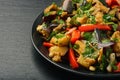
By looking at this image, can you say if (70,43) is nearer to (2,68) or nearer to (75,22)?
(75,22)

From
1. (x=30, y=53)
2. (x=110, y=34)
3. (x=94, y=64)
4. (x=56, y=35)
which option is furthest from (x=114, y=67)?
(x=30, y=53)

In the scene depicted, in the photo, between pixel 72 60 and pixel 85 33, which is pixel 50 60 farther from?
pixel 85 33

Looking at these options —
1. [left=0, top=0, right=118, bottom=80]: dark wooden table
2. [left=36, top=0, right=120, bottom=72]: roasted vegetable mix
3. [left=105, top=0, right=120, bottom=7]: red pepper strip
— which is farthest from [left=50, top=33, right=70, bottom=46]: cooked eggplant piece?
[left=105, top=0, right=120, bottom=7]: red pepper strip

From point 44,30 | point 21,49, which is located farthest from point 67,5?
point 21,49

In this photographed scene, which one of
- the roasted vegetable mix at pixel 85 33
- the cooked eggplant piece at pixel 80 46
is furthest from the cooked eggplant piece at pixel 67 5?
the cooked eggplant piece at pixel 80 46

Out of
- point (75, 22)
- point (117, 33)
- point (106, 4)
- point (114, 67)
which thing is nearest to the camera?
point (114, 67)

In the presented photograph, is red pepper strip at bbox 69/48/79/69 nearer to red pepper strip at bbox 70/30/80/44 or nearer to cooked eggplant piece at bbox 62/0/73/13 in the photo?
red pepper strip at bbox 70/30/80/44
